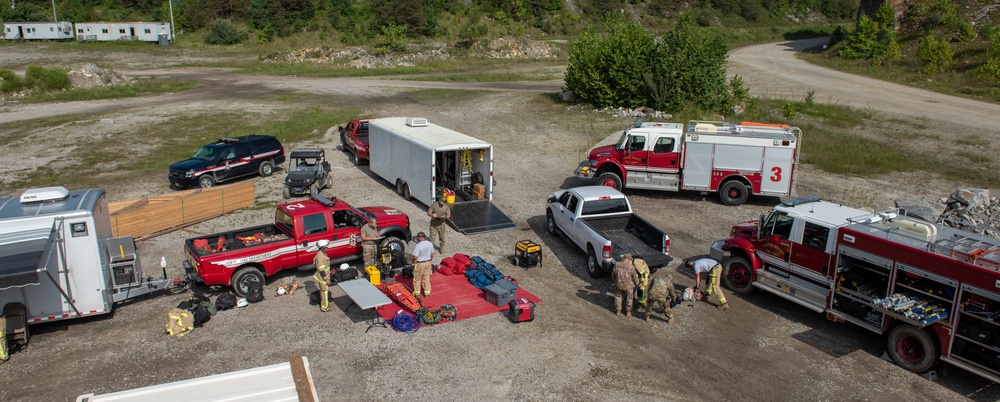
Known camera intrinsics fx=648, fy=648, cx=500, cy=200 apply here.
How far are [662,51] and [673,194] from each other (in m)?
15.4

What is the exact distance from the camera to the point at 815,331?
529 inches

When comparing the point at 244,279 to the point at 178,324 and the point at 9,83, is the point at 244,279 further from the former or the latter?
the point at 9,83

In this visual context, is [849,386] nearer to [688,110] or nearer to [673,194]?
[673,194]

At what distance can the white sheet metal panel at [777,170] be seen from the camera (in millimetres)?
21219

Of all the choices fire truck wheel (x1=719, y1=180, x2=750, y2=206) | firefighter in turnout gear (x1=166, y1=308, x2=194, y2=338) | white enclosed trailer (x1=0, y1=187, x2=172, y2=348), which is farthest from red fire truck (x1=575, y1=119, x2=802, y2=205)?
white enclosed trailer (x1=0, y1=187, x2=172, y2=348)

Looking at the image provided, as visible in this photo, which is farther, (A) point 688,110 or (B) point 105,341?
(A) point 688,110

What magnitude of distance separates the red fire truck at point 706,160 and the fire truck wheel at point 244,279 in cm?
1246

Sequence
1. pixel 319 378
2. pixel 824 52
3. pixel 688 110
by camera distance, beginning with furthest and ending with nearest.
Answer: pixel 824 52, pixel 688 110, pixel 319 378

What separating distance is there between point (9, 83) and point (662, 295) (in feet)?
155

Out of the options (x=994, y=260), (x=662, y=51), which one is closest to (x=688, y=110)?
(x=662, y=51)

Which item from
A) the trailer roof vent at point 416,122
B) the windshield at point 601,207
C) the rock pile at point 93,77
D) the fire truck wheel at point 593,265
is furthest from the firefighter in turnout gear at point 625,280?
the rock pile at point 93,77

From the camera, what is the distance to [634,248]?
16000mm

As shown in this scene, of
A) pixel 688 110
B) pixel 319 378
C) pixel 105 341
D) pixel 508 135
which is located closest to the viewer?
pixel 319 378

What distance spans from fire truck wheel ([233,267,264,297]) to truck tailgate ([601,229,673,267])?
835 cm
